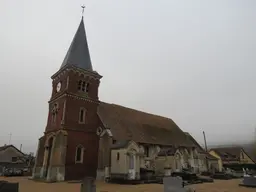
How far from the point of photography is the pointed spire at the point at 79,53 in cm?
3200

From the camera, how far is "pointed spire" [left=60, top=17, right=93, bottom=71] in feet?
105

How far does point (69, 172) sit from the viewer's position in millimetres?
25844

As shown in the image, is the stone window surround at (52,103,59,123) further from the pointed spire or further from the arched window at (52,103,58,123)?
the pointed spire

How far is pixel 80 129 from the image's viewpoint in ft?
94.5

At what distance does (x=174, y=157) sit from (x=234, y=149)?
49.4m

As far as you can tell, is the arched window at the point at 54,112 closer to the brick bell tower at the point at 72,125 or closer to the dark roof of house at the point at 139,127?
A: the brick bell tower at the point at 72,125

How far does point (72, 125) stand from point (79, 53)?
1168 cm

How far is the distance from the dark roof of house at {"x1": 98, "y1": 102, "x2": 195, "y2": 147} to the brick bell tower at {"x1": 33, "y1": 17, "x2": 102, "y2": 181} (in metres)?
2.73

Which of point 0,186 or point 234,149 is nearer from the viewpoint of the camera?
point 0,186

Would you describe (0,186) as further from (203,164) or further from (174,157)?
(203,164)

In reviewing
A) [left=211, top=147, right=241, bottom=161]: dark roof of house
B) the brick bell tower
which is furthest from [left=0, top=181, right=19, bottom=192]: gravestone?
[left=211, top=147, right=241, bottom=161]: dark roof of house

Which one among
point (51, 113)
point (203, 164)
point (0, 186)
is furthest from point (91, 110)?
point (203, 164)

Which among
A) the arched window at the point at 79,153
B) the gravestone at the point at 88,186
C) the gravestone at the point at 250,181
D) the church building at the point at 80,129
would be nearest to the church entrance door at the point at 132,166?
the church building at the point at 80,129

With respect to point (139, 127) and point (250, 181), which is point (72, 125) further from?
point (250, 181)
